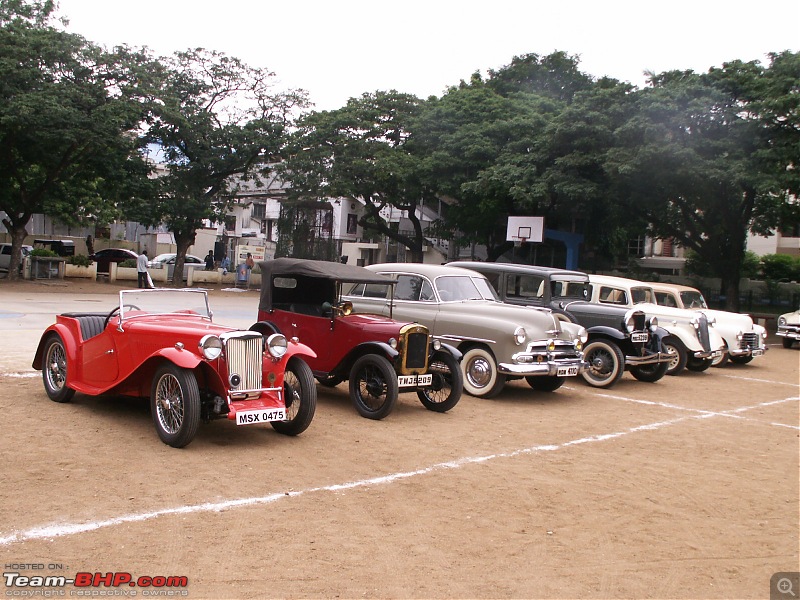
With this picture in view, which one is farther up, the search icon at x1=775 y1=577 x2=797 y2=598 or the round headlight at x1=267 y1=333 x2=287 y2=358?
the round headlight at x1=267 y1=333 x2=287 y2=358

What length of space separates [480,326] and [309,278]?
8.35 feet

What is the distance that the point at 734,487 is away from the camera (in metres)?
6.70

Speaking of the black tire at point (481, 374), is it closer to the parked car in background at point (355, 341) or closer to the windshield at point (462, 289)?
the windshield at point (462, 289)

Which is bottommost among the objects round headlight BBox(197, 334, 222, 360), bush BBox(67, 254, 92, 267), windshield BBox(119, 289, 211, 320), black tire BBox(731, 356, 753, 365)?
black tire BBox(731, 356, 753, 365)

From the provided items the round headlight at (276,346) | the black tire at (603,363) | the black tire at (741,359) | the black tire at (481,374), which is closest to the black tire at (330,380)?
the black tire at (481,374)

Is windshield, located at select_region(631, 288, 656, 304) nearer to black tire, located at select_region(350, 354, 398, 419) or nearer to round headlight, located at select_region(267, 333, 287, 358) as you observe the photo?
black tire, located at select_region(350, 354, 398, 419)

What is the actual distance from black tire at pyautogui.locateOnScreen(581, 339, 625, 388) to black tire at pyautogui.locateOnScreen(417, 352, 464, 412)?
12.1 ft

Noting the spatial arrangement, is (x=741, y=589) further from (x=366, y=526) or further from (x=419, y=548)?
(x=366, y=526)

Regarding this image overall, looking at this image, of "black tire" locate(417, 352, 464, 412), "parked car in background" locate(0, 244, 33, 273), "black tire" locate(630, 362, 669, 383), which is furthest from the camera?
"parked car in background" locate(0, 244, 33, 273)

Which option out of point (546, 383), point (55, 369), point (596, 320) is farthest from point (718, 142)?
point (55, 369)

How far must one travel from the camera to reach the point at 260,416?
22.4 ft

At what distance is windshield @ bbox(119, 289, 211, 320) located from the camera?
795cm

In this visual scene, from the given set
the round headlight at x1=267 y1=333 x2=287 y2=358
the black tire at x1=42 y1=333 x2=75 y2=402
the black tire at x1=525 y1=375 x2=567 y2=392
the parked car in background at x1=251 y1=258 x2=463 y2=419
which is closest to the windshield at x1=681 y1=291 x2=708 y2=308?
the black tire at x1=525 y1=375 x2=567 y2=392

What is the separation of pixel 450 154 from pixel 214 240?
24.9 m
